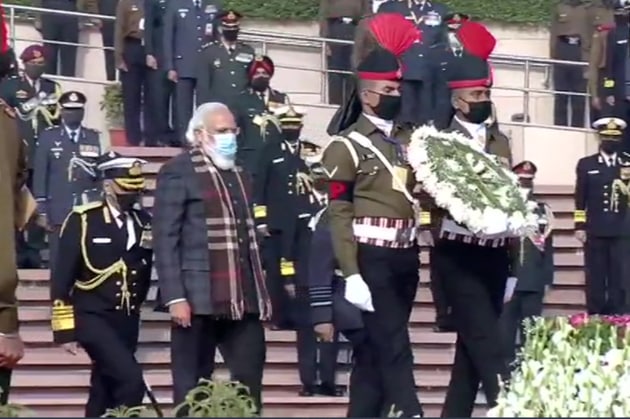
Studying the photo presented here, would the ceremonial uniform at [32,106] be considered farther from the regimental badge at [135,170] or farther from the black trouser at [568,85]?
the black trouser at [568,85]

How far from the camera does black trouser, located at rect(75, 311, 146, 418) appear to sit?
36.8ft

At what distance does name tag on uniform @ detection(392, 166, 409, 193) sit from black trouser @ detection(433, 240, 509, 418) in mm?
426

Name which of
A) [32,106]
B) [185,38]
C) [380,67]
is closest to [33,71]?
[32,106]

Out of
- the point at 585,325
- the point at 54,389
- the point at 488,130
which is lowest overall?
the point at 54,389

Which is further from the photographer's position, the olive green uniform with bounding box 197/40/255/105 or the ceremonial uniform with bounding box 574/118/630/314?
the olive green uniform with bounding box 197/40/255/105

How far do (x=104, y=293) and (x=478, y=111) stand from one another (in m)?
2.30

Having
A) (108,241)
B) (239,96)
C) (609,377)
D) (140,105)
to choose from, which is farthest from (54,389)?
(609,377)

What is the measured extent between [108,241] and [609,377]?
14.0ft

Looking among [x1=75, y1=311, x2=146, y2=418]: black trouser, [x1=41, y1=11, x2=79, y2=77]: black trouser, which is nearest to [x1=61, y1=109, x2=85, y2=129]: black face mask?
[x1=41, y1=11, x2=79, y2=77]: black trouser

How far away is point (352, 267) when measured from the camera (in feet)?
33.1

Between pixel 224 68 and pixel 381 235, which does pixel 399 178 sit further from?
Answer: pixel 224 68

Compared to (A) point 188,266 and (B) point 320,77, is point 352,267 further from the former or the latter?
(B) point 320,77

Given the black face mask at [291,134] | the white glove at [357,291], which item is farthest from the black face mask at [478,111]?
the black face mask at [291,134]

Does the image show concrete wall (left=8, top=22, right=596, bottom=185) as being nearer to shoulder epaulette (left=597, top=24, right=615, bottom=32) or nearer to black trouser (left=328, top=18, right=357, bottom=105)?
→ black trouser (left=328, top=18, right=357, bottom=105)
